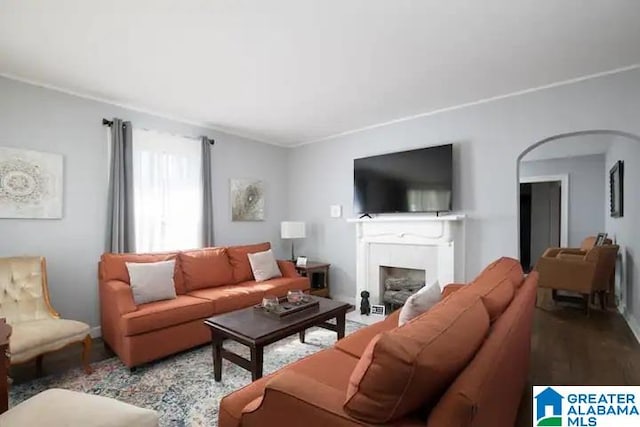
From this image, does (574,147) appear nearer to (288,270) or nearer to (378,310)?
(378,310)

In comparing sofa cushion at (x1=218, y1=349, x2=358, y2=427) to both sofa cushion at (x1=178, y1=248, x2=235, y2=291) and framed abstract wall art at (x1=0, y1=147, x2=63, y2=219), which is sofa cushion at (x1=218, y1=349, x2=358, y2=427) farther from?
framed abstract wall art at (x1=0, y1=147, x2=63, y2=219)

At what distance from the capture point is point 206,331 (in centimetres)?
308

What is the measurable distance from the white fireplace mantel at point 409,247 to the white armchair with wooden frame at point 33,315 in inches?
121

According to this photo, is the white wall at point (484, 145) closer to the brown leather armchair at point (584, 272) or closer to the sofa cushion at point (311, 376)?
the brown leather armchair at point (584, 272)

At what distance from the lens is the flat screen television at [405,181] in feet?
12.3

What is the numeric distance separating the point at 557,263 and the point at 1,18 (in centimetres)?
578

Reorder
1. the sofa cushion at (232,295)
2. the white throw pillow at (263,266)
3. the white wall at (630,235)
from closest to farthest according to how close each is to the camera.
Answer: the sofa cushion at (232,295) < the white wall at (630,235) < the white throw pillow at (263,266)

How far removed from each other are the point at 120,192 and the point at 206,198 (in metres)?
1.01

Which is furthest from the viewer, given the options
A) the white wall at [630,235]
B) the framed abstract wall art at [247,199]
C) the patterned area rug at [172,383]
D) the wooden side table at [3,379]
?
the framed abstract wall art at [247,199]

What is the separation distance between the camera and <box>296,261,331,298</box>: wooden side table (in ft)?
14.8

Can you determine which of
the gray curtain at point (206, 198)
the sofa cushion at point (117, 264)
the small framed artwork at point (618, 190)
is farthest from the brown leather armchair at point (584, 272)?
the sofa cushion at point (117, 264)

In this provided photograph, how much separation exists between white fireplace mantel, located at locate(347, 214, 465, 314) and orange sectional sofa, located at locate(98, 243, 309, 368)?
2.92ft

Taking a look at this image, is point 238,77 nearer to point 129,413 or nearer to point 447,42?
point 447,42

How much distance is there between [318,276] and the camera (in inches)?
192
